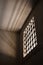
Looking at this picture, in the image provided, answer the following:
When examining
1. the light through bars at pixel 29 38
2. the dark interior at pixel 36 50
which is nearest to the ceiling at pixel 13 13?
the dark interior at pixel 36 50

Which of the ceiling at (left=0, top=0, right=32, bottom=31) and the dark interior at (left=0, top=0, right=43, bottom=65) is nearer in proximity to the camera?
the dark interior at (left=0, top=0, right=43, bottom=65)

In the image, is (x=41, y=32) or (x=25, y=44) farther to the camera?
(x=25, y=44)

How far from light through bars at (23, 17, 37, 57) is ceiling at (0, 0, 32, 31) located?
0.90 feet

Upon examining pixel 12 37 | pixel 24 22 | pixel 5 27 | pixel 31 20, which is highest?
pixel 31 20

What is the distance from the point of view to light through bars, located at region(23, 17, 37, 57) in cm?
323

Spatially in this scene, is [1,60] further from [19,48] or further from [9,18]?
[9,18]

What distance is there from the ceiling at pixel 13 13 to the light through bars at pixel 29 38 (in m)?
0.27

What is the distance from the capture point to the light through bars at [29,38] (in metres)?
3.23

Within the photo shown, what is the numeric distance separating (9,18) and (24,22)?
46 centimetres

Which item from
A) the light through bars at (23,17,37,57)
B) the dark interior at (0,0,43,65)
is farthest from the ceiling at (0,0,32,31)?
the light through bars at (23,17,37,57)

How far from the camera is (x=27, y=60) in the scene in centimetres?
339

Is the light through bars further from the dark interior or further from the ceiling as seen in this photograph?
the ceiling

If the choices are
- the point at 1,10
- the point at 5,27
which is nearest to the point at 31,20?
the point at 1,10

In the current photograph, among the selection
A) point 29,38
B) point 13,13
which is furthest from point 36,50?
point 13,13
